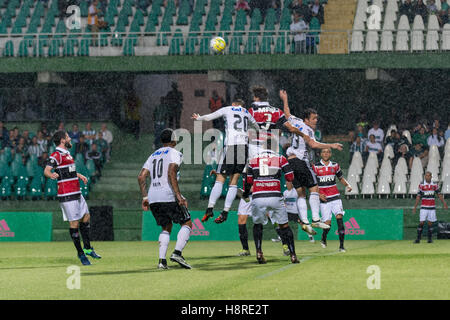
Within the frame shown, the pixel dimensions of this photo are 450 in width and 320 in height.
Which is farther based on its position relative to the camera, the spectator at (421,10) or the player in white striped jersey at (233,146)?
the spectator at (421,10)

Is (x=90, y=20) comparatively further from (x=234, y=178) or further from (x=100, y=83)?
(x=234, y=178)

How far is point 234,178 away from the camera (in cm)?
1623

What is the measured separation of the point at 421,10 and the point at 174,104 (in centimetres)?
1017

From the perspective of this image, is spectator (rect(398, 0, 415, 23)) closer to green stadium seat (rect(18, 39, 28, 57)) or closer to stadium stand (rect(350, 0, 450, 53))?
stadium stand (rect(350, 0, 450, 53))

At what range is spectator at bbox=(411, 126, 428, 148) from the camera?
2850 centimetres

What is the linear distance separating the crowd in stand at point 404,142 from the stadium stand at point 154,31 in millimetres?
3957

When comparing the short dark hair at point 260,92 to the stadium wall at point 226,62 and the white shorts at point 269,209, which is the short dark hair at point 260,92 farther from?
the stadium wall at point 226,62

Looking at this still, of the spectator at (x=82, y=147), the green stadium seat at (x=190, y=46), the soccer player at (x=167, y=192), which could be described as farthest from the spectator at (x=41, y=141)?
the soccer player at (x=167, y=192)

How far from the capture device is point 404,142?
93.3 ft

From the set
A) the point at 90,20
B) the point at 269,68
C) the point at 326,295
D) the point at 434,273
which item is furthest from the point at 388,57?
the point at 326,295

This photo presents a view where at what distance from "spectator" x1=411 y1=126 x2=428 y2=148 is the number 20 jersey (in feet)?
54.7

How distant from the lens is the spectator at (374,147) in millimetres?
28684

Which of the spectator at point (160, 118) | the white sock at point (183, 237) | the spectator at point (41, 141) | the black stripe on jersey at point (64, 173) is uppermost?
the spectator at point (160, 118)
